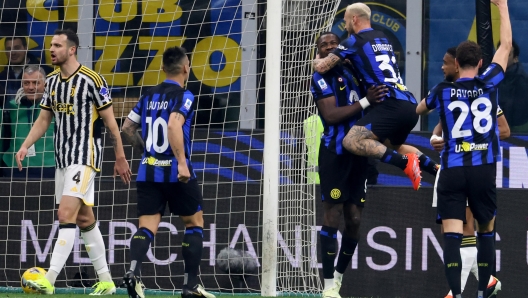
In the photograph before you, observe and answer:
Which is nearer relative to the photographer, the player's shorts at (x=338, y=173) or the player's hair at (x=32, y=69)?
the player's shorts at (x=338, y=173)

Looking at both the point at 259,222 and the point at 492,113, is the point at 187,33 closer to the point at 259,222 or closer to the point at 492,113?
the point at 259,222

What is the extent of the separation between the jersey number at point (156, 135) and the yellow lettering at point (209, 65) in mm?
3360

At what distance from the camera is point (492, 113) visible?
699 centimetres

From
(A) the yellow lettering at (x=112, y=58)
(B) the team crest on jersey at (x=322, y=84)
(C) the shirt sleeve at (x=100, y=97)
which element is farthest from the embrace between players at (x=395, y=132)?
(A) the yellow lettering at (x=112, y=58)

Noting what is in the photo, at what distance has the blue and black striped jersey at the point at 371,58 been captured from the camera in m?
7.46

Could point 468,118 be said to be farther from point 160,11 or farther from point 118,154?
point 160,11

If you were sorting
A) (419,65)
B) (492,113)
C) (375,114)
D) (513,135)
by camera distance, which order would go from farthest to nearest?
(419,65)
(513,135)
(375,114)
(492,113)

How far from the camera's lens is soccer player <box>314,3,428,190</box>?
7.40 metres

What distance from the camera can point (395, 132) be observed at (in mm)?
7602

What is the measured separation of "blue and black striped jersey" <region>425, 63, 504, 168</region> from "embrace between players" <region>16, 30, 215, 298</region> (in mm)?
1826

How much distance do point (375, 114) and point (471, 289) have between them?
2.85 m

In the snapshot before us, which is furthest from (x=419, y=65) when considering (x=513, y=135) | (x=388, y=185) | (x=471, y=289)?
(x=471, y=289)

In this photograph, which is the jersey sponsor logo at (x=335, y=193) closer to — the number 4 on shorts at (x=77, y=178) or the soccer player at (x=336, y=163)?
the soccer player at (x=336, y=163)

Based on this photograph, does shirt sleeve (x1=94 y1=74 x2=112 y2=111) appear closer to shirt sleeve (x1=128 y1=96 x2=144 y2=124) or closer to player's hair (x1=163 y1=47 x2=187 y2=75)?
shirt sleeve (x1=128 y1=96 x2=144 y2=124)
